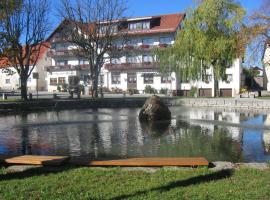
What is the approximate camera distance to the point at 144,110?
76.9 ft

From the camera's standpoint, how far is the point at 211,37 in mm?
46094

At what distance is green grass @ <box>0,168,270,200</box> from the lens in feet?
23.3

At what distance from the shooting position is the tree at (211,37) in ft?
149

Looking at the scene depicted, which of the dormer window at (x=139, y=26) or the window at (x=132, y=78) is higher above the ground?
the dormer window at (x=139, y=26)

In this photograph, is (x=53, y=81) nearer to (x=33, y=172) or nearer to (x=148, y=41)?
(x=148, y=41)

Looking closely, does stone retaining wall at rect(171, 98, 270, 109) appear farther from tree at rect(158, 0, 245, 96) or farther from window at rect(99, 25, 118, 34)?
window at rect(99, 25, 118, 34)

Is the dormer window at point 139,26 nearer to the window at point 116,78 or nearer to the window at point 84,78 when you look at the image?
the window at point 116,78

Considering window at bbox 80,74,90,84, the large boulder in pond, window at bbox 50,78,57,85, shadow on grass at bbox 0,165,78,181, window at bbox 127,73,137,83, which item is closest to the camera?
shadow on grass at bbox 0,165,78,181

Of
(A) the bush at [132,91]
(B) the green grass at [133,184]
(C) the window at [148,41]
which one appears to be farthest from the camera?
(C) the window at [148,41]

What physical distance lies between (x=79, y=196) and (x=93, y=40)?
40863mm

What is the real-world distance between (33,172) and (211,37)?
39282 mm

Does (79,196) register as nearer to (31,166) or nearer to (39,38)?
(31,166)

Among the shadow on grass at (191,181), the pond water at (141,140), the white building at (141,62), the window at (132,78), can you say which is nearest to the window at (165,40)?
the white building at (141,62)

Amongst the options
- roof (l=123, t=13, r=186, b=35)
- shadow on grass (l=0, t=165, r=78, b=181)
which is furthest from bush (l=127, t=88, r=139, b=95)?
shadow on grass (l=0, t=165, r=78, b=181)
